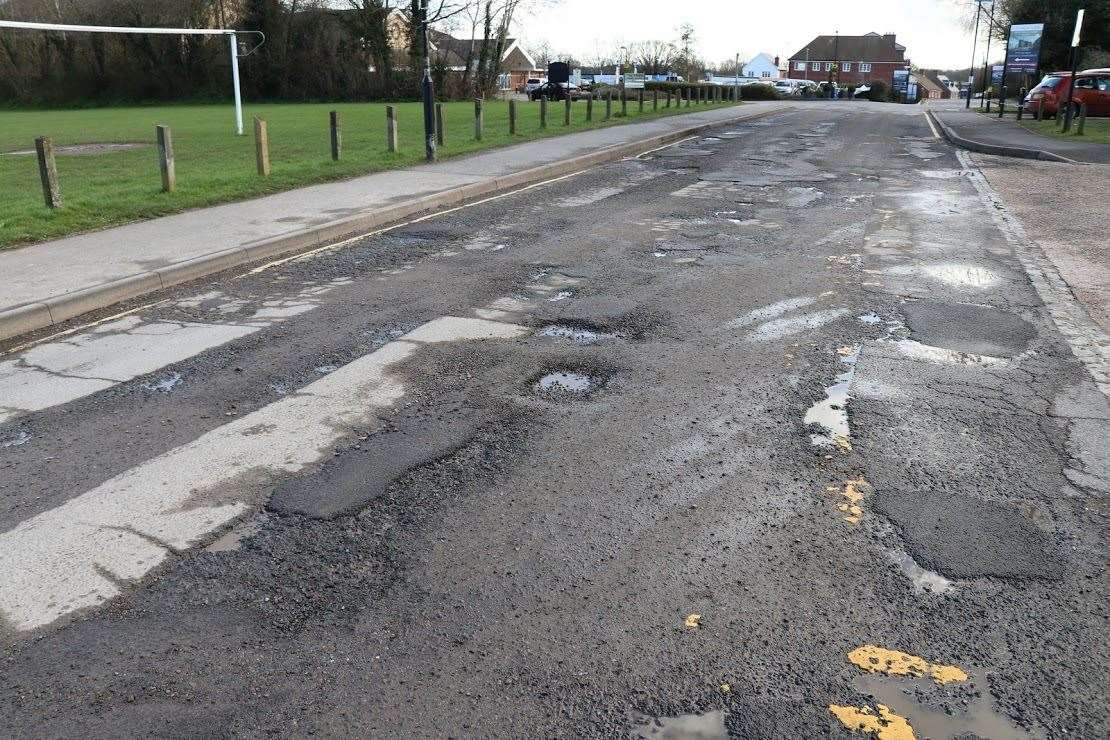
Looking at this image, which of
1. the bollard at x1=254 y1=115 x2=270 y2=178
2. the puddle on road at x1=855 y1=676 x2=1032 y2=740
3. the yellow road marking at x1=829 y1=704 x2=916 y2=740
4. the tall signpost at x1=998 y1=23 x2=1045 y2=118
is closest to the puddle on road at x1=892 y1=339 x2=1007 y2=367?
the puddle on road at x1=855 y1=676 x2=1032 y2=740

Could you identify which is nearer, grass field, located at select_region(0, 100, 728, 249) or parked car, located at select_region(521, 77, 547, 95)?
grass field, located at select_region(0, 100, 728, 249)

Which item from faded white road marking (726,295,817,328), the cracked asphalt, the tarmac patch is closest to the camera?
the cracked asphalt

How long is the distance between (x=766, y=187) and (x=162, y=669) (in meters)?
13.2

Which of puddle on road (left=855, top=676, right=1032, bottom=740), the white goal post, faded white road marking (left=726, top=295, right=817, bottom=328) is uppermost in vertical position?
the white goal post

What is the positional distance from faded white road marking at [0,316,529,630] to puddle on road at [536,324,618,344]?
4.74 feet

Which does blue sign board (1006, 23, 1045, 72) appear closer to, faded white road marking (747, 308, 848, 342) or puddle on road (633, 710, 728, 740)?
faded white road marking (747, 308, 848, 342)

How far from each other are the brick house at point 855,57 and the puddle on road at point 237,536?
134 metres

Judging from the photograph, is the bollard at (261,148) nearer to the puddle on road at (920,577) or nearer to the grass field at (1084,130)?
the puddle on road at (920,577)

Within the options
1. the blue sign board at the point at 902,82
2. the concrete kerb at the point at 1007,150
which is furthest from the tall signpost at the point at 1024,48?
the blue sign board at the point at 902,82

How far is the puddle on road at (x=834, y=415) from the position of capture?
15.6 ft

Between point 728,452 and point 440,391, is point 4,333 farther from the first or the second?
point 728,452

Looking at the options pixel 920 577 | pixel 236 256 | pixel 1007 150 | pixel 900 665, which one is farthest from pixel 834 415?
pixel 1007 150

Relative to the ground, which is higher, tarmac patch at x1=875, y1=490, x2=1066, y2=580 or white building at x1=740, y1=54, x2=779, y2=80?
white building at x1=740, y1=54, x2=779, y2=80

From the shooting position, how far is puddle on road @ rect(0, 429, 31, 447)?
4734 mm
